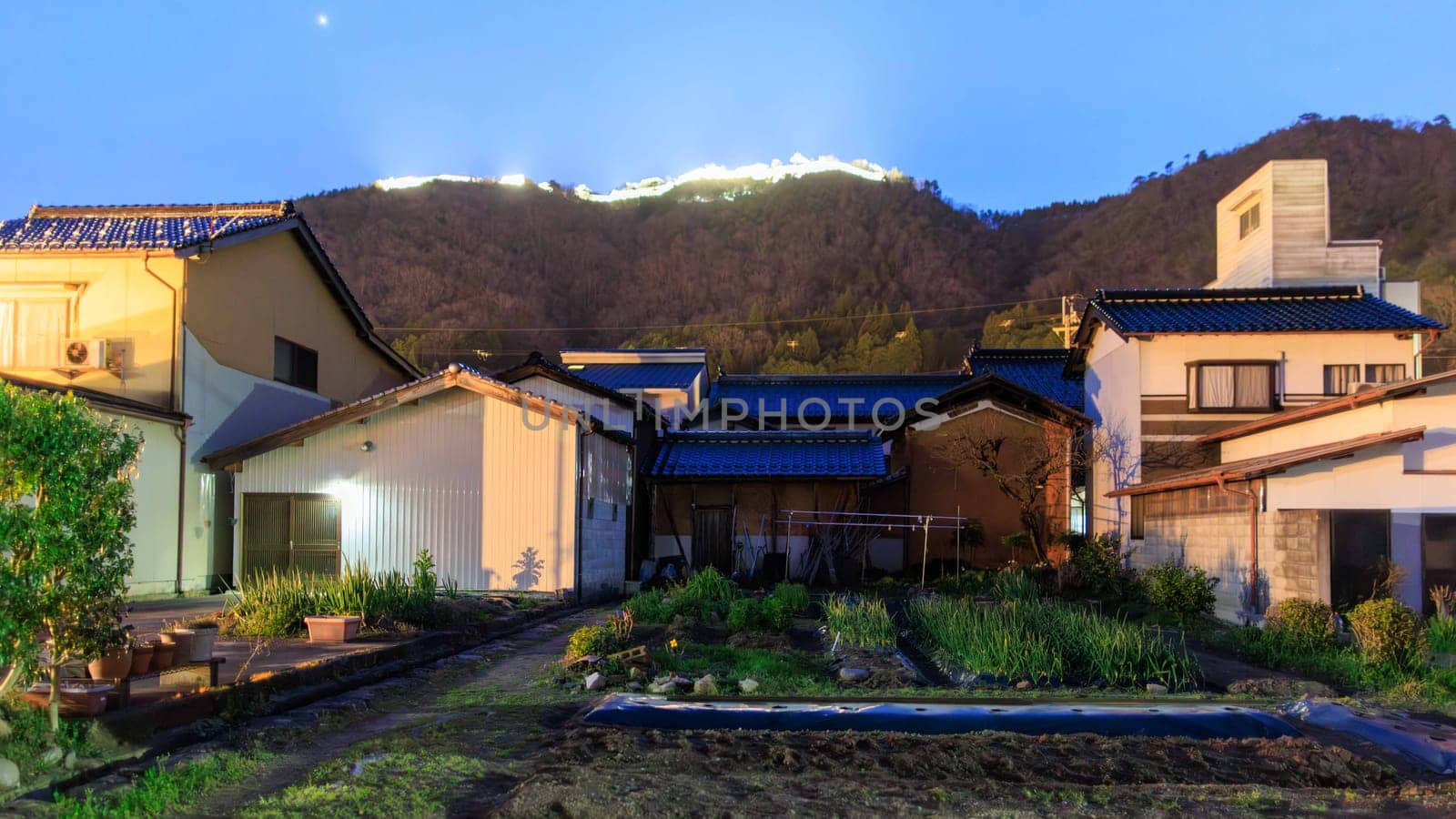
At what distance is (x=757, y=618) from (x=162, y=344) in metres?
11.5

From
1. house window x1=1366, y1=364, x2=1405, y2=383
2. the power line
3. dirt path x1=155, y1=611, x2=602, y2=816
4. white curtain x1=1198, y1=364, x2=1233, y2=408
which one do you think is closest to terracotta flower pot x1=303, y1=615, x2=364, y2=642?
dirt path x1=155, y1=611, x2=602, y2=816

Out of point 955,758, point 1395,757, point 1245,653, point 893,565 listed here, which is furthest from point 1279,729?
point 893,565

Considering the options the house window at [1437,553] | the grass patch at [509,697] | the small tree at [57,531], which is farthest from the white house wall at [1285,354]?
the small tree at [57,531]

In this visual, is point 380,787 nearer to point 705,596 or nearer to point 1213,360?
point 705,596

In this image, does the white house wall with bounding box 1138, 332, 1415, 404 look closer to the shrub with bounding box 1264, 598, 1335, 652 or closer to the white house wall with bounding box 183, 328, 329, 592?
the shrub with bounding box 1264, 598, 1335, 652

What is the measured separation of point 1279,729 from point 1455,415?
8.25 metres

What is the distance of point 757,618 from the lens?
1280cm

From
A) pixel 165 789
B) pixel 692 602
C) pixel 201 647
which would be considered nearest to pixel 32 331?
pixel 692 602

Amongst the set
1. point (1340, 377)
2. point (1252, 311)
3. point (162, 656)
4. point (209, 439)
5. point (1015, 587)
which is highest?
point (1252, 311)

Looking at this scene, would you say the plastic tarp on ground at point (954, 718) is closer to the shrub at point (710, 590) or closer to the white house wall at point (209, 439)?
the shrub at point (710, 590)

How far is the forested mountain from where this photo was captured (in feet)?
177

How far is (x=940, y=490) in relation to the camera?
24062mm

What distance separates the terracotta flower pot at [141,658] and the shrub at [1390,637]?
440 inches

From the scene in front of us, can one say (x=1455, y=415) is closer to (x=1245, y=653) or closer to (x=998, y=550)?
(x=1245, y=653)
